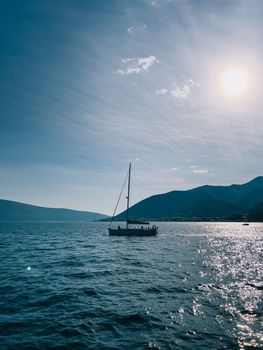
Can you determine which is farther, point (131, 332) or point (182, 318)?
point (182, 318)

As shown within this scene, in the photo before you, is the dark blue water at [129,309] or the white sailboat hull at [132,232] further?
the white sailboat hull at [132,232]

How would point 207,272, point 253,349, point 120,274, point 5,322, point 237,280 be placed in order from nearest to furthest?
point 253,349
point 5,322
point 237,280
point 120,274
point 207,272

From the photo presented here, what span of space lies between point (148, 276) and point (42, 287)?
11.6 meters

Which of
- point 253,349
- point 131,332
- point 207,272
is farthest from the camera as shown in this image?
point 207,272

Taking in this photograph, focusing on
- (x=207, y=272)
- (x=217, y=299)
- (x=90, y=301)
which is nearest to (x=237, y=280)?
(x=207, y=272)

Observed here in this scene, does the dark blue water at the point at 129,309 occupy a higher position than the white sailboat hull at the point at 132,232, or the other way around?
the white sailboat hull at the point at 132,232

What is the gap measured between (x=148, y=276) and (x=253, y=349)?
18.5 m

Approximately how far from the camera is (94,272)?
34.0 m

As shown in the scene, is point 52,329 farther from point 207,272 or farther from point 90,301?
point 207,272

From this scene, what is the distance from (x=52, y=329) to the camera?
1636 centimetres

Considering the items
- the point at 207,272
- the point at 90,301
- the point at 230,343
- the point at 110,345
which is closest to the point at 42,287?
the point at 90,301

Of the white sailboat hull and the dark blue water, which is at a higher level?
the white sailboat hull

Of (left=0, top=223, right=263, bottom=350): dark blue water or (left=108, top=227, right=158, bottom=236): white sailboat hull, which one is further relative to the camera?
(left=108, top=227, right=158, bottom=236): white sailboat hull

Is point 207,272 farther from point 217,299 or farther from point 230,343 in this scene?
point 230,343
